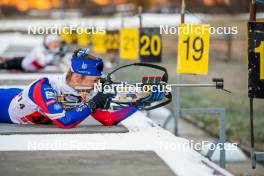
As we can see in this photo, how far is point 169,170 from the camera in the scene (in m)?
6.37

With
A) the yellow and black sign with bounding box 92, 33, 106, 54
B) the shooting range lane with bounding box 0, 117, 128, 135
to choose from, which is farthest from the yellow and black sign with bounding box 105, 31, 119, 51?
the shooting range lane with bounding box 0, 117, 128, 135

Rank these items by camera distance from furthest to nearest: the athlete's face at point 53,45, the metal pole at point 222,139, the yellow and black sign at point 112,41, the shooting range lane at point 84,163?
the yellow and black sign at point 112,41
the athlete's face at point 53,45
the metal pole at point 222,139
the shooting range lane at point 84,163

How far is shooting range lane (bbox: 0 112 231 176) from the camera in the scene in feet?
21.6

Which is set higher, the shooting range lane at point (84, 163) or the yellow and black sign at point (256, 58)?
the yellow and black sign at point (256, 58)

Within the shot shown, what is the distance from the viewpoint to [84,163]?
6.56 metres

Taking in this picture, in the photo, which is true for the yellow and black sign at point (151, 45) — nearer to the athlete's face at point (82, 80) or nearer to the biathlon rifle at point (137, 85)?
the biathlon rifle at point (137, 85)

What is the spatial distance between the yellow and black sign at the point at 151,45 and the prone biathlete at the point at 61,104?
4.06 meters

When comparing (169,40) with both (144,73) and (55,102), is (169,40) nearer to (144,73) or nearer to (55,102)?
(144,73)

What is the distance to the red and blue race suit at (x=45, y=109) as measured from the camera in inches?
321

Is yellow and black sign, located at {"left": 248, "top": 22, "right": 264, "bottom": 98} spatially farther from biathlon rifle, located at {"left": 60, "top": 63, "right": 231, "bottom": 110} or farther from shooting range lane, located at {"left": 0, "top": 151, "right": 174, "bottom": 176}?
shooting range lane, located at {"left": 0, "top": 151, "right": 174, "bottom": 176}

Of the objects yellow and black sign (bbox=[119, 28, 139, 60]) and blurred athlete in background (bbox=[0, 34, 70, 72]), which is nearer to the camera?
yellow and black sign (bbox=[119, 28, 139, 60])

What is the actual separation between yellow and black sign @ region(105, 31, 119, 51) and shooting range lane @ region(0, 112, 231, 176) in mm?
10560

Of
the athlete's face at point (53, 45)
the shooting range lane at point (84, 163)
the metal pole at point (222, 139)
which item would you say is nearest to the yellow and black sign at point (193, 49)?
the metal pole at point (222, 139)

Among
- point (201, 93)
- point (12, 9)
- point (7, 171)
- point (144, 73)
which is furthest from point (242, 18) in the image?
point (12, 9)
